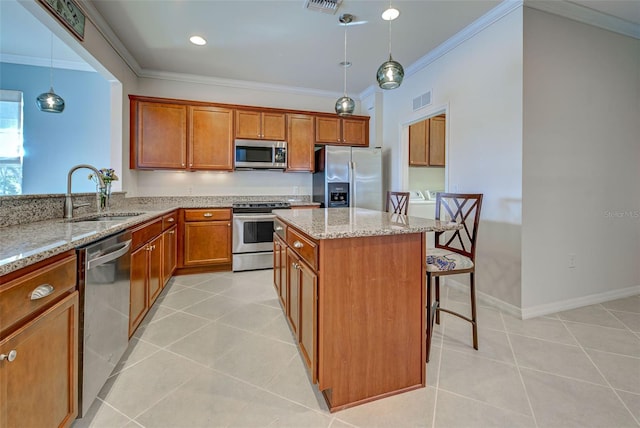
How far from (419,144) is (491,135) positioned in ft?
6.91

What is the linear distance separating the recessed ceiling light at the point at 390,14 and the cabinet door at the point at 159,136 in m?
2.73

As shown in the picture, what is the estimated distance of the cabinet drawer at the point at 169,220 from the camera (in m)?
2.91

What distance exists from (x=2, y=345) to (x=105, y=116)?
4.08m

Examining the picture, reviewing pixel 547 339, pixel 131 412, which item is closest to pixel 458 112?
pixel 547 339

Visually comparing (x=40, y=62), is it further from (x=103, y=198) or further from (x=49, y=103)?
(x=103, y=198)

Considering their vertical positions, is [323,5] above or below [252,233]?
above

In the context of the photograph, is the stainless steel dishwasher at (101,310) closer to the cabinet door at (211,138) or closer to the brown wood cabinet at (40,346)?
the brown wood cabinet at (40,346)

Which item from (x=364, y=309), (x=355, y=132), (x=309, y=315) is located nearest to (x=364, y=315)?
(x=364, y=309)

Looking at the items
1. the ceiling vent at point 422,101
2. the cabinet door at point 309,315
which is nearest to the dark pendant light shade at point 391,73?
the cabinet door at point 309,315

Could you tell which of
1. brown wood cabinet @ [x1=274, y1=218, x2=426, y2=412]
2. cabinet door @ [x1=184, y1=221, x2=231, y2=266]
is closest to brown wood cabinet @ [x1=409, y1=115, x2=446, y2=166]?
cabinet door @ [x1=184, y1=221, x2=231, y2=266]

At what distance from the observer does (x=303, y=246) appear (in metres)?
1.62

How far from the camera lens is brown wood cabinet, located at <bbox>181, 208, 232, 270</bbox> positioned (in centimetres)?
362

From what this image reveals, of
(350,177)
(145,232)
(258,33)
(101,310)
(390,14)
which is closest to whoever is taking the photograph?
(101,310)

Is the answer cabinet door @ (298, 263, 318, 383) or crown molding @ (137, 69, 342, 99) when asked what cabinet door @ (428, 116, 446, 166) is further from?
cabinet door @ (298, 263, 318, 383)
